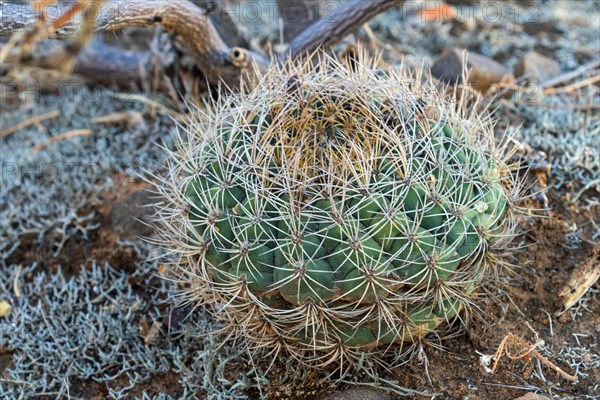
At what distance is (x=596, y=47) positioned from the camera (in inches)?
185

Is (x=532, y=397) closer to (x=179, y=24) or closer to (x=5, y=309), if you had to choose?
(x=179, y=24)

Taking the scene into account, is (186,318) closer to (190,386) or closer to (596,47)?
(190,386)

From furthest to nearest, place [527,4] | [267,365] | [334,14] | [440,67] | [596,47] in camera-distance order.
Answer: [527,4] → [596,47] → [440,67] → [334,14] → [267,365]

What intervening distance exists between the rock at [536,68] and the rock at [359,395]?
2.33 metres

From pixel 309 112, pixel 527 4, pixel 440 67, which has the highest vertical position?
pixel 309 112

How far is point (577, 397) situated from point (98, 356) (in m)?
1.95

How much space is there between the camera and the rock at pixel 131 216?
3.54 m

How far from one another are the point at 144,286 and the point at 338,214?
4.81ft

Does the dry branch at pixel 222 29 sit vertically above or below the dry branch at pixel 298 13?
above

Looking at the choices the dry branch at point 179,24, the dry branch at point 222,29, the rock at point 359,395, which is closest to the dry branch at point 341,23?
the dry branch at point 222,29

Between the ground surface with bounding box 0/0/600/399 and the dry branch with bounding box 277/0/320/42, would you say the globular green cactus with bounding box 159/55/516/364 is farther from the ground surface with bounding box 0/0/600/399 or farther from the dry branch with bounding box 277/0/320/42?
the dry branch with bounding box 277/0/320/42

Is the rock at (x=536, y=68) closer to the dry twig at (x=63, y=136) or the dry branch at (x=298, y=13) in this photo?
the dry branch at (x=298, y=13)

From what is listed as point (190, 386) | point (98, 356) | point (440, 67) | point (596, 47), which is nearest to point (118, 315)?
point (98, 356)

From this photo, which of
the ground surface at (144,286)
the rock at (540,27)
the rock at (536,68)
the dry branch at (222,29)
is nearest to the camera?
the ground surface at (144,286)
